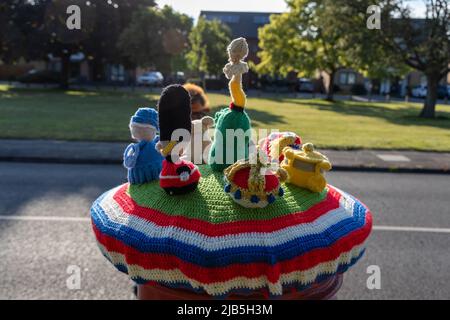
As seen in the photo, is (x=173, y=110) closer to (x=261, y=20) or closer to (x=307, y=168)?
(x=307, y=168)

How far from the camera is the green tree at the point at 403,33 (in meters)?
23.2

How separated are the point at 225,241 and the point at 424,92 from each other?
51369 millimetres

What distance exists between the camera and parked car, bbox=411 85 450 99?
149 feet

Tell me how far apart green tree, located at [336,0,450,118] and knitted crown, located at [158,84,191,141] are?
24.4 m

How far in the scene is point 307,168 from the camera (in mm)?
1817

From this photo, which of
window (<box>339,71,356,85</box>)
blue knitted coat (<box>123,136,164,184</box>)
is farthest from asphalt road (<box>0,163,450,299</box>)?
window (<box>339,71,356,85</box>)

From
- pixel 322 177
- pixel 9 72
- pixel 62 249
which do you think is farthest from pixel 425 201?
pixel 9 72

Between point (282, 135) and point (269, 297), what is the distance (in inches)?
32.5

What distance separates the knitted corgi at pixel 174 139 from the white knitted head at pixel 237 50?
0.94 feet

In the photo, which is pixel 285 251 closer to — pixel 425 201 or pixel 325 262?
pixel 325 262

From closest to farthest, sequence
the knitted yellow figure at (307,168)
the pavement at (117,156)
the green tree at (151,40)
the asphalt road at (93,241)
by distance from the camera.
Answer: the knitted yellow figure at (307,168), the asphalt road at (93,241), the pavement at (117,156), the green tree at (151,40)

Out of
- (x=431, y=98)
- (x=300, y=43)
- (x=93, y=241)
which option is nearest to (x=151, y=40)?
(x=300, y=43)

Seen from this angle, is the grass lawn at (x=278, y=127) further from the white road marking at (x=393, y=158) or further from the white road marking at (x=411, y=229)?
the white road marking at (x=411, y=229)

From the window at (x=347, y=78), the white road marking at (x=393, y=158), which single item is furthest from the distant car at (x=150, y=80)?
the white road marking at (x=393, y=158)
